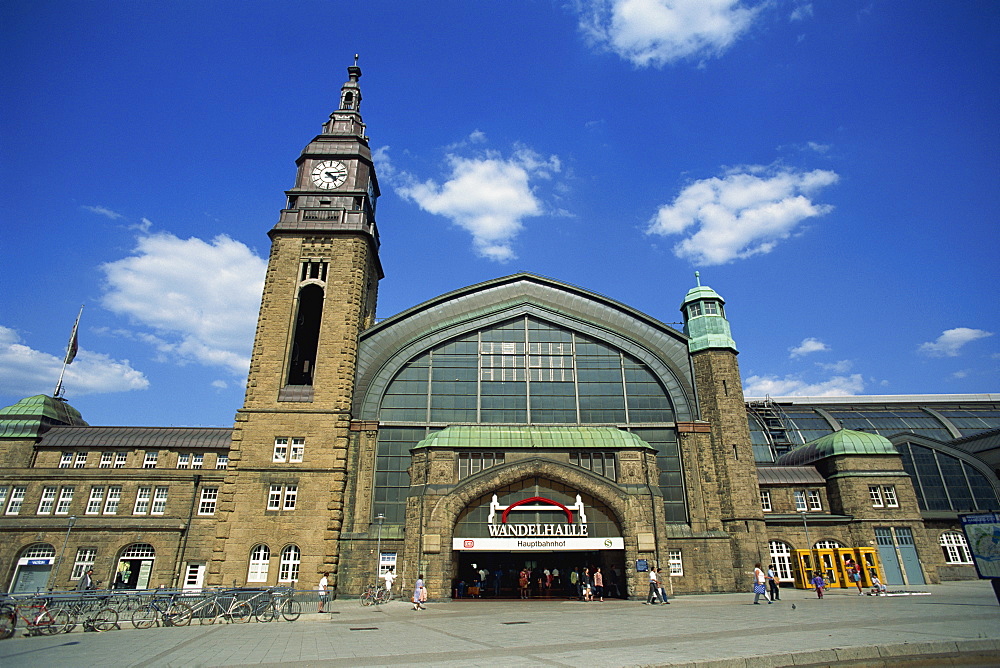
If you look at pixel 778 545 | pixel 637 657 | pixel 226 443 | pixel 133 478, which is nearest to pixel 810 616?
pixel 637 657

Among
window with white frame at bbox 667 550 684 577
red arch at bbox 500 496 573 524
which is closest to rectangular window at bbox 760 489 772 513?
window with white frame at bbox 667 550 684 577

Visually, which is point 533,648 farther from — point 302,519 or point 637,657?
point 302,519

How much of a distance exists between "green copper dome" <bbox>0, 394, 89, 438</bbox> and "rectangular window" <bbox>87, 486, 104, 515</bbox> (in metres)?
6.64

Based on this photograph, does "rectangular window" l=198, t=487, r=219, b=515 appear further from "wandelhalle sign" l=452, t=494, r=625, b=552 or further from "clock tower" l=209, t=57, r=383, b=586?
"wandelhalle sign" l=452, t=494, r=625, b=552

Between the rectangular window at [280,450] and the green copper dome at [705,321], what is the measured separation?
27443 millimetres

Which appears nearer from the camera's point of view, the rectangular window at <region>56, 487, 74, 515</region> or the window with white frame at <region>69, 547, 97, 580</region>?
the window with white frame at <region>69, 547, 97, 580</region>

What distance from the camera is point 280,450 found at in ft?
113

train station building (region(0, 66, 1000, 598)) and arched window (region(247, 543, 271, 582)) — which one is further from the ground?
train station building (region(0, 66, 1000, 598))

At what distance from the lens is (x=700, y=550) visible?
3422cm

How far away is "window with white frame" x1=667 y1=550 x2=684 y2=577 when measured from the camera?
111 feet

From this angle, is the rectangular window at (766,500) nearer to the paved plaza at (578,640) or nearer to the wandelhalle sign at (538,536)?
the wandelhalle sign at (538,536)

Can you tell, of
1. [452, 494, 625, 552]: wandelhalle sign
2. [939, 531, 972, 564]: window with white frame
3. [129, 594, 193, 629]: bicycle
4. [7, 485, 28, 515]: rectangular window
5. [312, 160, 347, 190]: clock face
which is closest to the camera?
[129, 594, 193, 629]: bicycle

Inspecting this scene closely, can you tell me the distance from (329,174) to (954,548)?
5348cm

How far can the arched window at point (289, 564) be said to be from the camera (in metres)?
31.7
